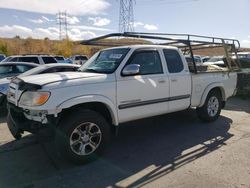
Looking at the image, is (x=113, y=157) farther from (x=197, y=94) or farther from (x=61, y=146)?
(x=197, y=94)

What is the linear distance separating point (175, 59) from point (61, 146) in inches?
121

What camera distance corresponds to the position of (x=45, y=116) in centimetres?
415

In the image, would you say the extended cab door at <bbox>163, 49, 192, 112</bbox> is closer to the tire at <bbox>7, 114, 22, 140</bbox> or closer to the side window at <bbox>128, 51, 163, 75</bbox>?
the side window at <bbox>128, 51, 163, 75</bbox>

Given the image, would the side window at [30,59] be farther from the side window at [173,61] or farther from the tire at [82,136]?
the tire at [82,136]

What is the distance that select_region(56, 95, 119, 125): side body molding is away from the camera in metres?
4.15

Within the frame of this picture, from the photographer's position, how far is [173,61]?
5926 mm

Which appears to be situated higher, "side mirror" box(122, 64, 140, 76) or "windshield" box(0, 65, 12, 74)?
"side mirror" box(122, 64, 140, 76)

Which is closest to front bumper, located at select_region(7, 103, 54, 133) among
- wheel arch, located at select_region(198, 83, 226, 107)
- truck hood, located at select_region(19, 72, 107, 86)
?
truck hood, located at select_region(19, 72, 107, 86)

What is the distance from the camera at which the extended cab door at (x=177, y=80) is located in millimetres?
5750

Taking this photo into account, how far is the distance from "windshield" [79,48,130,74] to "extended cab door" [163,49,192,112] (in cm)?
104

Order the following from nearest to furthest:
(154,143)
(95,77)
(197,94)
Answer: (95,77), (154,143), (197,94)

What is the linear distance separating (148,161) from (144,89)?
133 cm

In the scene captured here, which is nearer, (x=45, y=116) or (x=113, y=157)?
(x=45, y=116)

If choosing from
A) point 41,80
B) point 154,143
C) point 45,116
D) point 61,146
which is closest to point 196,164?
point 154,143
